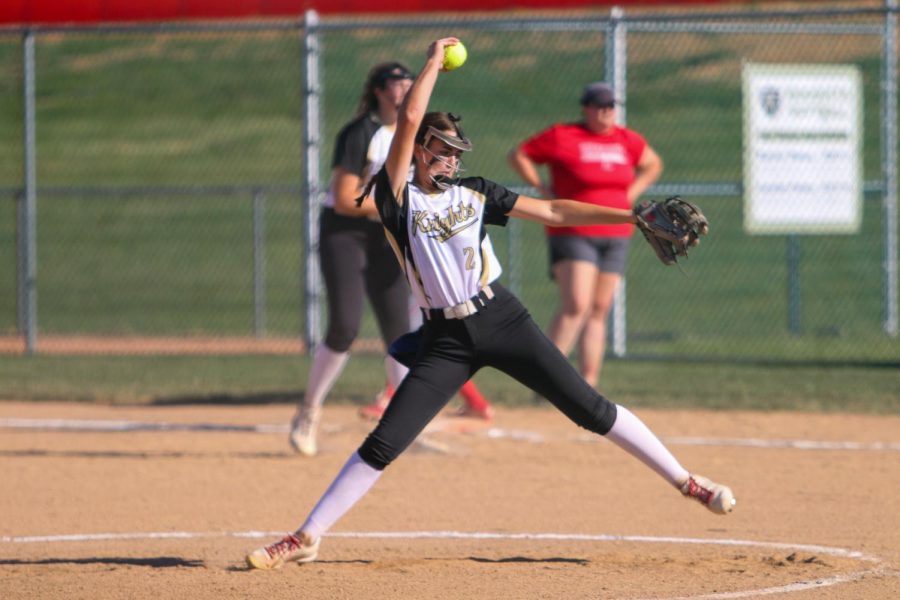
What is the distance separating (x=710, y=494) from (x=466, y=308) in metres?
1.25

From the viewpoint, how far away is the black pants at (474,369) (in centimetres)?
564

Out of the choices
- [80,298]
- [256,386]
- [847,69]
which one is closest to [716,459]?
[256,386]

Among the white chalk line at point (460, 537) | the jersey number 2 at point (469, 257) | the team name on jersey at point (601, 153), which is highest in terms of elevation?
the team name on jersey at point (601, 153)

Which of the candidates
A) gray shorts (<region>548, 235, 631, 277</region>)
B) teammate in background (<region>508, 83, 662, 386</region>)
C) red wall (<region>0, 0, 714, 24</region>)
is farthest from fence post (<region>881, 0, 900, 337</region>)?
gray shorts (<region>548, 235, 631, 277</region>)

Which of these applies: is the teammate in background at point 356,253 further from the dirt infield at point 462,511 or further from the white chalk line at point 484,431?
the white chalk line at point 484,431

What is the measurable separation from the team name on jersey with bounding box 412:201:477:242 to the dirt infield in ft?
4.38

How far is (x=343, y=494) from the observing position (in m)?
5.62

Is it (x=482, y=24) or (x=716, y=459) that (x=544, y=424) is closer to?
(x=716, y=459)

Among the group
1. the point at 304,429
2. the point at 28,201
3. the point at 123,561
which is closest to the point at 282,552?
the point at 123,561

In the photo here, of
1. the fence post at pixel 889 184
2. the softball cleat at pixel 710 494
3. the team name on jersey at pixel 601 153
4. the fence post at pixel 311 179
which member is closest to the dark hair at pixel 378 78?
the team name on jersey at pixel 601 153

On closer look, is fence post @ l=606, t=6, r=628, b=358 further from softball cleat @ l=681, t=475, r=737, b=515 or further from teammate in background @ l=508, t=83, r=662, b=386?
softball cleat @ l=681, t=475, r=737, b=515

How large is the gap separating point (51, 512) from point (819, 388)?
660 cm

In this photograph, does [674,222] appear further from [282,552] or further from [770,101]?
[770,101]

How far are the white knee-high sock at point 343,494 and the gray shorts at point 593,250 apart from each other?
4399mm
